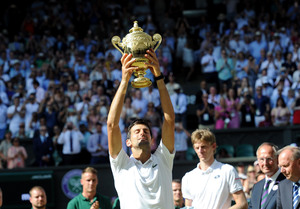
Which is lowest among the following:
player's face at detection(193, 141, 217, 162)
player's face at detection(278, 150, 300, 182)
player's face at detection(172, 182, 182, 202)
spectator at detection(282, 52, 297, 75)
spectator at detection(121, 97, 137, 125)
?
player's face at detection(172, 182, 182, 202)

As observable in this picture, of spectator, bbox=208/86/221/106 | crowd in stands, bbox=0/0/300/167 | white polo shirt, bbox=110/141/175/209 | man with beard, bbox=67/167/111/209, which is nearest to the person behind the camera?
white polo shirt, bbox=110/141/175/209

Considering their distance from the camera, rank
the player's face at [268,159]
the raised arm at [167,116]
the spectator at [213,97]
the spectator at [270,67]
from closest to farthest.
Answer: the raised arm at [167,116] → the player's face at [268,159] → the spectator at [213,97] → the spectator at [270,67]

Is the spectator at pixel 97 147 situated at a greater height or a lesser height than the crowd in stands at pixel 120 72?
lesser

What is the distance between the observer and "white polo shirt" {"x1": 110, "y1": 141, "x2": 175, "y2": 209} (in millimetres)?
5629

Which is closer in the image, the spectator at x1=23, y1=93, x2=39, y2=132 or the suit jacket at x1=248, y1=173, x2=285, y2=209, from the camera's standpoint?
the suit jacket at x1=248, y1=173, x2=285, y2=209

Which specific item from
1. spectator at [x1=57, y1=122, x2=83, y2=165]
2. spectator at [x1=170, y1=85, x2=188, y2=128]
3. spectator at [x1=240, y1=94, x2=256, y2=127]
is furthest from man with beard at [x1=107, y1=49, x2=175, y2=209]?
spectator at [x1=170, y1=85, x2=188, y2=128]

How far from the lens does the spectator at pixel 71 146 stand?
15930mm

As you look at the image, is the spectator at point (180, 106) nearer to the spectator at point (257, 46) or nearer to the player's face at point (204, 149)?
the spectator at point (257, 46)

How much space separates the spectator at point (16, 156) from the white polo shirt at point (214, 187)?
10482mm

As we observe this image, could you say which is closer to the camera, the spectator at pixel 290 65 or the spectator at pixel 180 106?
the spectator at pixel 180 106

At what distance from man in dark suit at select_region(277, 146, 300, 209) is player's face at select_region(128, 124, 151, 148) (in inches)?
50.9

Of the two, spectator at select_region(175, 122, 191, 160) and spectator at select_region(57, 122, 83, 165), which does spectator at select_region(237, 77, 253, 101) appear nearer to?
spectator at select_region(175, 122, 191, 160)

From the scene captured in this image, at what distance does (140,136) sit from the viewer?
5793mm

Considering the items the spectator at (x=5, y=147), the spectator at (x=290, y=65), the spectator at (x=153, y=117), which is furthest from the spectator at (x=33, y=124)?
the spectator at (x=290, y=65)
